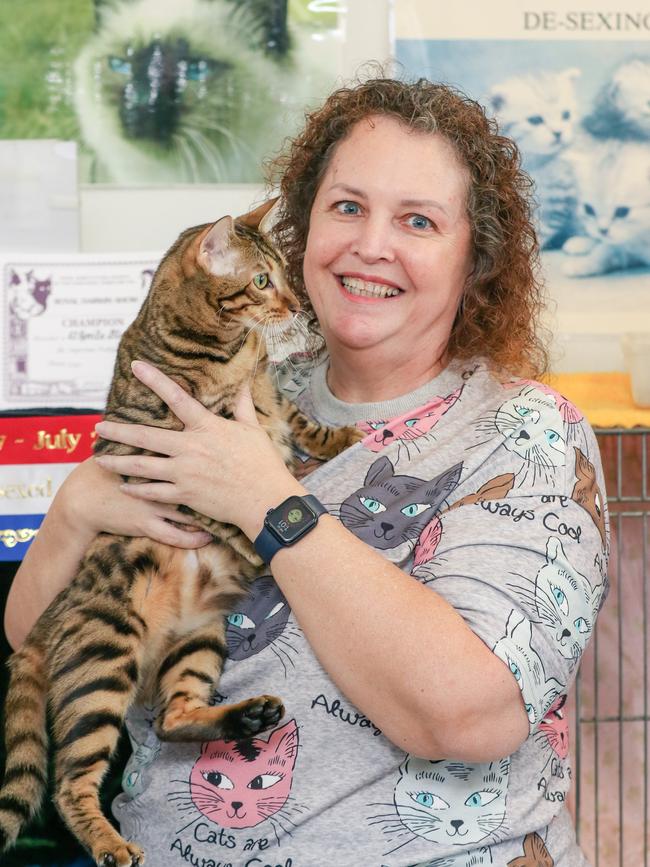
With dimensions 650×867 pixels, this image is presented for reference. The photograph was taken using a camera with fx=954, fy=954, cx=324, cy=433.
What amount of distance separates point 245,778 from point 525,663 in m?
0.38

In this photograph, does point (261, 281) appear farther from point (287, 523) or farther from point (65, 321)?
Result: point (65, 321)

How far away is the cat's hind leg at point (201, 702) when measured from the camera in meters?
1.15

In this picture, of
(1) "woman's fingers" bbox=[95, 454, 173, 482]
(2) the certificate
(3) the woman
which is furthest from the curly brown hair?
(2) the certificate

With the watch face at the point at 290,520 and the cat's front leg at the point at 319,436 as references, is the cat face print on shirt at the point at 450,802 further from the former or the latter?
the cat's front leg at the point at 319,436

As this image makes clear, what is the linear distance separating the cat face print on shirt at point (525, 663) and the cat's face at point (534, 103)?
4.69ft

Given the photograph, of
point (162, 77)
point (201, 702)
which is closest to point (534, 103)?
point (162, 77)

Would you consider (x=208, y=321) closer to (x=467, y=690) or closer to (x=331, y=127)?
(x=331, y=127)

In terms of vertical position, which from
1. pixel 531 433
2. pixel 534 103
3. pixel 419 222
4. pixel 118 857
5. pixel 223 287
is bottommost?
pixel 118 857

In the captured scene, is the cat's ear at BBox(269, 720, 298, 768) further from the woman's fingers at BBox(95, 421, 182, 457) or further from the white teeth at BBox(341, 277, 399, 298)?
the white teeth at BBox(341, 277, 399, 298)

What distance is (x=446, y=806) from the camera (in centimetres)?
112

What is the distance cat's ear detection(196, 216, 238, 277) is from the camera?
1354mm

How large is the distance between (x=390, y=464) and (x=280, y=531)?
8.8 inches

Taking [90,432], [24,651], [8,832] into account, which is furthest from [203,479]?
[90,432]

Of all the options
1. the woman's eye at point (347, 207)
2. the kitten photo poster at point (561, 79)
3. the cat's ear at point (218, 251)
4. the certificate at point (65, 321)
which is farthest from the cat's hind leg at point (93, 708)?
the kitten photo poster at point (561, 79)
